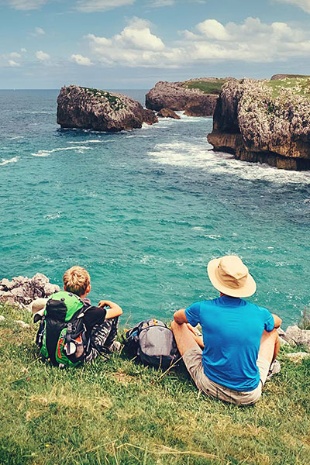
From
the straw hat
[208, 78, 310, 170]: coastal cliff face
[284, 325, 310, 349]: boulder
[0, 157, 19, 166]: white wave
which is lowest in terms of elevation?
[284, 325, 310, 349]: boulder

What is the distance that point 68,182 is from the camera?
49.5m

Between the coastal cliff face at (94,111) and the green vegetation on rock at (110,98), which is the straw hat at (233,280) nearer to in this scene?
the coastal cliff face at (94,111)

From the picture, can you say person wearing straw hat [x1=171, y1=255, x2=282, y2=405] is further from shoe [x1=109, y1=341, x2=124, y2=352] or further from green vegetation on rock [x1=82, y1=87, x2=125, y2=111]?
green vegetation on rock [x1=82, y1=87, x2=125, y2=111]

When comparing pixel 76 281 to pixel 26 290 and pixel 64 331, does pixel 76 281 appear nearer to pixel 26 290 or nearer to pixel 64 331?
pixel 64 331

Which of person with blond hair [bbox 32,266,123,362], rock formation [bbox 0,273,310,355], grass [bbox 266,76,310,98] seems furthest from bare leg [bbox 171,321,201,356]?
grass [bbox 266,76,310,98]

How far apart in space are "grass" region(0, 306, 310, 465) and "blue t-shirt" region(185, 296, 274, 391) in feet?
1.58

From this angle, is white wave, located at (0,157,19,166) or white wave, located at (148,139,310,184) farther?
white wave, located at (0,157,19,166)

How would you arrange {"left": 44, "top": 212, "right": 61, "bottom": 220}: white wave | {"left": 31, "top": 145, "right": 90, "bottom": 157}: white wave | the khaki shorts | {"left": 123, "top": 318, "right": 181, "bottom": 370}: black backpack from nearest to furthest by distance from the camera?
the khaki shorts
{"left": 123, "top": 318, "right": 181, "bottom": 370}: black backpack
{"left": 44, "top": 212, "right": 61, "bottom": 220}: white wave
{"left": 31, "top": 145, "right": 90, "bottom": 157}: white wave

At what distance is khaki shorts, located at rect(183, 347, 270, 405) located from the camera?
24.5 ft

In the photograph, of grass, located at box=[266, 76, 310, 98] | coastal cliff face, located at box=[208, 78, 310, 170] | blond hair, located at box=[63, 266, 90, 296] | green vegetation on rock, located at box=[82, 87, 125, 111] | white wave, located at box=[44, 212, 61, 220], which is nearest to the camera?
blond hair, located at box=[63, 266, 90, 296]

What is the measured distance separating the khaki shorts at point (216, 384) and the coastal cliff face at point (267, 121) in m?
46.8

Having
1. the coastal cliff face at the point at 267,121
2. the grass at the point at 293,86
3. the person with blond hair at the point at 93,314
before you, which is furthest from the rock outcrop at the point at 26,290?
the grass at the point at 293,86

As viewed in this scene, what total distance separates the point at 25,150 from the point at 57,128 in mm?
30412

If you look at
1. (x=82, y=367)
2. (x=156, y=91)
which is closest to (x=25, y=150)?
(x=82, y=367)
